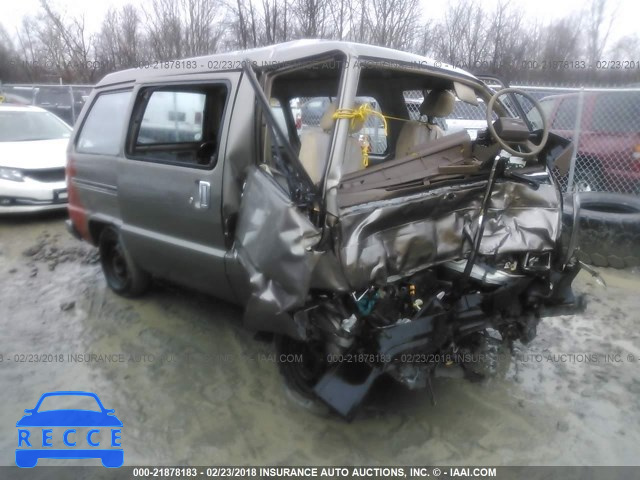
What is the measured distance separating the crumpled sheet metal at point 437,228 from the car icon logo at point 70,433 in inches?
64.3

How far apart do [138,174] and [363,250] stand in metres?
2.03

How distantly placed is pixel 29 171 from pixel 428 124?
557 centimetres

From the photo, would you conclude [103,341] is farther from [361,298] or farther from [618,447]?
[618,447]

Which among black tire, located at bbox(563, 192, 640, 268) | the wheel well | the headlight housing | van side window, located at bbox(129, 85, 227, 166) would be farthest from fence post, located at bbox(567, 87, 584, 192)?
the headlight housing

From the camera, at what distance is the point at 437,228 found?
8.04ft

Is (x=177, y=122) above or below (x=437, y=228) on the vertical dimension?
above

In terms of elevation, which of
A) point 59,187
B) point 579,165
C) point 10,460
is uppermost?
point 579,165

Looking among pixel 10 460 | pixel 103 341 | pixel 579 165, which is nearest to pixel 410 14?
pixel 579 165

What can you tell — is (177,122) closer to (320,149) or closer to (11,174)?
(320,149)

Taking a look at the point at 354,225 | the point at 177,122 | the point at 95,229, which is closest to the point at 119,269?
the point at 95,229

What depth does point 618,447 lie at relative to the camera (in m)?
2.54

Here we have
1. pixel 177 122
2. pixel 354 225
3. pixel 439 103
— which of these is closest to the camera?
A: pixel 354 225

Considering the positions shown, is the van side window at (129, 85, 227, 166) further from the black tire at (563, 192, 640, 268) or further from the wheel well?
the black tire at (563, 192, 640, 268)

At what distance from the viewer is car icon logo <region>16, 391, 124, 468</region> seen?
254cm
